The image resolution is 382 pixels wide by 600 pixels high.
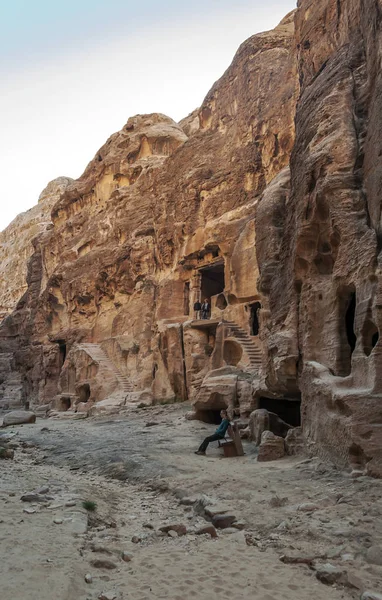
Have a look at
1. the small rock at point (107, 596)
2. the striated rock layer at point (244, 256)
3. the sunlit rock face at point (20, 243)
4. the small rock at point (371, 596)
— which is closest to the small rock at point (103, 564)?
the small rock at point (107, 596)

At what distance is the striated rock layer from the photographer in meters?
8.53

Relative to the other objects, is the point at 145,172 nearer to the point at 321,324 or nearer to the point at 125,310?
the point at 125,310

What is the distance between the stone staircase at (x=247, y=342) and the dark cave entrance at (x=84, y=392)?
1153 centimetres

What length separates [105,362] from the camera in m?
28.7

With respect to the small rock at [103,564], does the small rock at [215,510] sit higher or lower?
lower

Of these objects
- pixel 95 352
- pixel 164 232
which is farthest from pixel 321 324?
pixel 95 352

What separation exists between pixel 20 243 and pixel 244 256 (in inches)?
2189

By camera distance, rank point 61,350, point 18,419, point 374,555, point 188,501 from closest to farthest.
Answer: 1. point 374,555
2. point 188,501
3. point 18,419
4. point 61,350

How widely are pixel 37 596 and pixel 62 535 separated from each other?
4.81 ft

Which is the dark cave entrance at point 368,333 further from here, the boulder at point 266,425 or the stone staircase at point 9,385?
the stone staircase at point 9,385

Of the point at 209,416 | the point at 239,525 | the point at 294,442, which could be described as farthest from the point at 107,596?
the point at 209,416

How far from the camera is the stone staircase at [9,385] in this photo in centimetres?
4027

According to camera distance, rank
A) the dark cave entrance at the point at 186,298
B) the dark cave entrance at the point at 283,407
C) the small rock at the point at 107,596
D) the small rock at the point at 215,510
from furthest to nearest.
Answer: the dark cave entrance at the point at 186,298, the dark cave entrance at the point at 283,407, the small rock at the point at 215,510, the small rock at the point at 107,596

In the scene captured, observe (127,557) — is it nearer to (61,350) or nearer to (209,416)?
(209,416)
